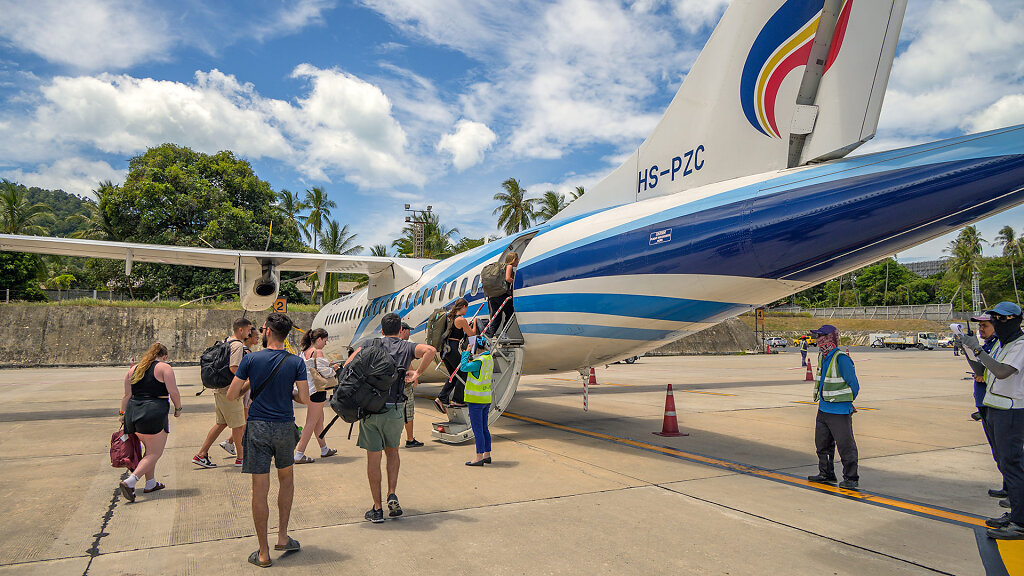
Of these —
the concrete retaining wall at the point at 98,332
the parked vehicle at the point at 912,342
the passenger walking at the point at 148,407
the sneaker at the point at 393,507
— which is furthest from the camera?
the parked vehicle at the point at 912,342

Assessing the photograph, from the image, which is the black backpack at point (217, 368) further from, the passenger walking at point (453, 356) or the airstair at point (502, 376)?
the passenger walking at point (453, 356)

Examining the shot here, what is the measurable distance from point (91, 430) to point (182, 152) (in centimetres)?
3528

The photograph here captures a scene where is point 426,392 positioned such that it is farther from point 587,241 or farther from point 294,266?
point 587,241

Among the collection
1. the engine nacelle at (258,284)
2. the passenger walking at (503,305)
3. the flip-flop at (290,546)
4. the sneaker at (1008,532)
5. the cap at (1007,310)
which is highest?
the engine nacelle at (258,284)

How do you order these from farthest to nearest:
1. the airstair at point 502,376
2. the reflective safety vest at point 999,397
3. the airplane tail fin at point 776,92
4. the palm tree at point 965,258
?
1. the palm tree at point 965,258
2. the airstair at point 502,376
3. the airplane tail fin at point 776,92
4. the reflective safety vest at point 999,397

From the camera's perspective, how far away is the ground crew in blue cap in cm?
468

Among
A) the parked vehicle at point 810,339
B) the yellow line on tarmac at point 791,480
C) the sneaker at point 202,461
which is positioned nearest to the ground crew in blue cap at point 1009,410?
the yellow line on tarmac at point 791,480

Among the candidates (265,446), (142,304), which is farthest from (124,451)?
(142,304)

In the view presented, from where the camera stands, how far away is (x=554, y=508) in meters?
5.39

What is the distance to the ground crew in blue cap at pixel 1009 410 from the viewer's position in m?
4.68

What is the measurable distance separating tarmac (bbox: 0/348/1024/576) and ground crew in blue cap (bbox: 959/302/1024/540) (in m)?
0.25

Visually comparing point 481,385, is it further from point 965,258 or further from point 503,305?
point 965,258

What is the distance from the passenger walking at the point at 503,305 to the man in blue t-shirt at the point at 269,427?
485 cm

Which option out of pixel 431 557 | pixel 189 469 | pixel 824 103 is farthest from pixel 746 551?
pixel 189 469
